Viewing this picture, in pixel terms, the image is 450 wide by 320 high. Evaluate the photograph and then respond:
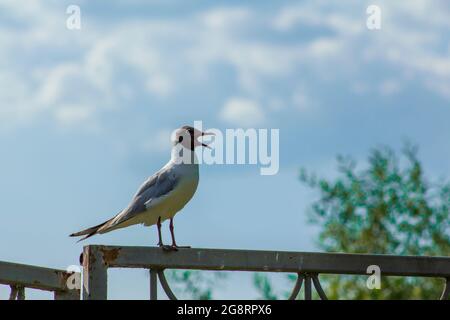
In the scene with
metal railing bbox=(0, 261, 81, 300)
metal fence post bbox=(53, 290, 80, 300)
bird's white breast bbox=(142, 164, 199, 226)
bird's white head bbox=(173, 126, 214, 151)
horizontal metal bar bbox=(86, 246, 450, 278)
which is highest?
bird's white head bbox=(173, 126, 214, 151)

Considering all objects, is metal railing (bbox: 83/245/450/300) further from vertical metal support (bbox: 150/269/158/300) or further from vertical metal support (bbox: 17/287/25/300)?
vertical metal support (bbox: 17/287/25/300)

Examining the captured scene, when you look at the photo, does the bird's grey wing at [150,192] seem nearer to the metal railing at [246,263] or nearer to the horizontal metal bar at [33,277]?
the horizontal metal bar at [33,277]

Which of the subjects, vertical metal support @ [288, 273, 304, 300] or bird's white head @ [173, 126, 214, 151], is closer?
vertical metal support @ [288, 273, 304, 300]

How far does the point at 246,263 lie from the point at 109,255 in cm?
63

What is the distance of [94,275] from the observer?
5250 mm

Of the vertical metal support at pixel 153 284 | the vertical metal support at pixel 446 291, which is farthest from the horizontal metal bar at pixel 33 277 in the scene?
the vertical metal support at pixel 446 291

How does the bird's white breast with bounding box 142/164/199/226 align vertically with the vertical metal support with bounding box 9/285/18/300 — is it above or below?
above

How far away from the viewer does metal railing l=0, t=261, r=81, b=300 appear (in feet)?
17.5

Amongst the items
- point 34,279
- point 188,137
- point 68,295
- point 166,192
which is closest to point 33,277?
point 34,279

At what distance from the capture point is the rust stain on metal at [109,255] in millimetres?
5286

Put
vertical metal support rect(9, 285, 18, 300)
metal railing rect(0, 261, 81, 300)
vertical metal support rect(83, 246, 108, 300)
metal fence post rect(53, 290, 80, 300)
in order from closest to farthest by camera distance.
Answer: vertical metal support rect(83, 246, 108, 300), metal railing rect(0, 261, 81, 300), vertical metal support rect(9, 285, 18, 300), metal fence post rect(53, 290, 80, 300)

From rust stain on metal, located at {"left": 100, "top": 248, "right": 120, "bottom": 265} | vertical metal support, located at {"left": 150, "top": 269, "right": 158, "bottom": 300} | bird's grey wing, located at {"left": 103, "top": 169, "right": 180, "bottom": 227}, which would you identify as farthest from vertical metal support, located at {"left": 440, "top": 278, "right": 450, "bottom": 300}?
bird's grey wing, located at {"left": 103, "top": 169, "right": 180, "bottom": 227}

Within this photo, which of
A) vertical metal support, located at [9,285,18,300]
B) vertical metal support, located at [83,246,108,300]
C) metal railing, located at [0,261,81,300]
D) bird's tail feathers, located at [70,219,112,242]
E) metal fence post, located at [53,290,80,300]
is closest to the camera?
vertical metal support, located at [83,246,108,300]
